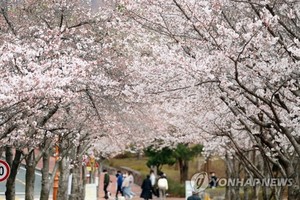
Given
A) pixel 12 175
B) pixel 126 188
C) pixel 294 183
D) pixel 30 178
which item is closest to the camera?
pixel 294 183

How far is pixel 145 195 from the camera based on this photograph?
1163 inches

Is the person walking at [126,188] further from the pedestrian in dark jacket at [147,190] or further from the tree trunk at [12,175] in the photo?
the tree trunk at [12,175]

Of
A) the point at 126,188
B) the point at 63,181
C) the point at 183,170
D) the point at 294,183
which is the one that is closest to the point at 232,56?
the point at 294,183

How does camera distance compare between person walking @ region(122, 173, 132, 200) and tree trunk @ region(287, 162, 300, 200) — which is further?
person walking @ region(122, 173, 132, 200)

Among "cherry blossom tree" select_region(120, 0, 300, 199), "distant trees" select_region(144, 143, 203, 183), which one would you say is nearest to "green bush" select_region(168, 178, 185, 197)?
"distant trees" select_region(144, 143, 203, 183)

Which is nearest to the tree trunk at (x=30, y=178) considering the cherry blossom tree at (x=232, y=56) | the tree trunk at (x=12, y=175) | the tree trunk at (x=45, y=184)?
the tree trunk at (x=45, y=184)

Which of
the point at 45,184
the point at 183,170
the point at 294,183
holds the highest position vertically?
the point at 183,170

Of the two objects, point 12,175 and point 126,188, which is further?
point 126,188

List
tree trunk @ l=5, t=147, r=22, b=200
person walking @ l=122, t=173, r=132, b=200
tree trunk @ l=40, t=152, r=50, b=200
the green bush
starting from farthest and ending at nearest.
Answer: the green bush < person walking @ l=122, t=173, r=132, b=200 < tree trunk @ l=40, t=152, r=50, b=200 < tree trunk @ l=5, t=147, r=22, b=200

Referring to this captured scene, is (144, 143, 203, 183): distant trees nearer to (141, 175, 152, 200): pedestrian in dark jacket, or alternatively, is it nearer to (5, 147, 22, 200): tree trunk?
(141, 175, 152, 200): pedestrian in dark jacket

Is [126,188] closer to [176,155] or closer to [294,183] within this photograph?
[176,155]

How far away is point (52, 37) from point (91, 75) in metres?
1.15

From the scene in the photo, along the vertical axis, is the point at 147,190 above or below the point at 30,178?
above

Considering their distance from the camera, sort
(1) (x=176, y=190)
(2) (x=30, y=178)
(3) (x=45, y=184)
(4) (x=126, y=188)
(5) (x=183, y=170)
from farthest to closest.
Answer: (5) (x=183, y=170)
(1) (x=176, y=190)
(4) (x=126, y=188)
(3) (x=45, y=184)
(2) (x=30, y=178)
